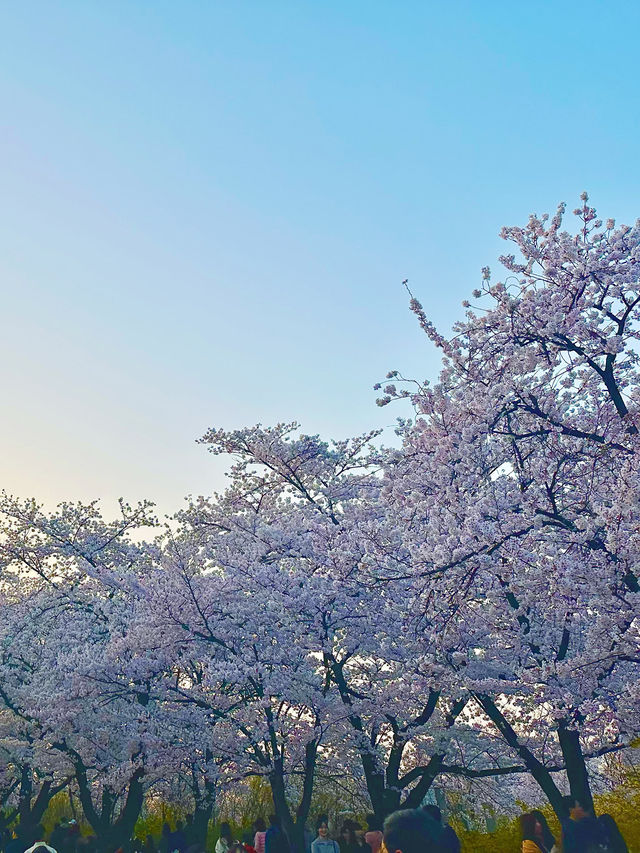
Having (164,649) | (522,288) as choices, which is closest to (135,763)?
(164,649)

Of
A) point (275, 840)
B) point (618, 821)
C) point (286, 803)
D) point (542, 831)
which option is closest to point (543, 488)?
point (542, 831)

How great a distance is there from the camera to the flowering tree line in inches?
359

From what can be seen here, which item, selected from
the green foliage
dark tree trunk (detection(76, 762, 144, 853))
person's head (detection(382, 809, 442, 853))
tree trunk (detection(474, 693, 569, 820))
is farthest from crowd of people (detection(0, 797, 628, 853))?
the green foliage

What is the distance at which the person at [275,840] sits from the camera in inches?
404

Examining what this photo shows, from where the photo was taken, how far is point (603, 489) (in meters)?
9.71

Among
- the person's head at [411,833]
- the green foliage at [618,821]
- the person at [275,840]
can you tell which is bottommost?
the green foliage at [618,821]

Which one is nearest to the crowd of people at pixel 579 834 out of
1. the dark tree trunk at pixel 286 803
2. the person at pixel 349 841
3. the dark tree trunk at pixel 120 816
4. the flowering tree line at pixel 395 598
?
the flowering tree line at pixel 395 598

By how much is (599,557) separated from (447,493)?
2.04 meters

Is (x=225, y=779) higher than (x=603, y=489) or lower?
lower

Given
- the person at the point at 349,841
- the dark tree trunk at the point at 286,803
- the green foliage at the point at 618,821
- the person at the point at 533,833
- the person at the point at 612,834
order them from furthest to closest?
the green foliage at the point at 618,821
the dark tree trunk at the point at 286,803
the person at the point at 349,841
the person at the point at 533,833
the person at the point at 612,834

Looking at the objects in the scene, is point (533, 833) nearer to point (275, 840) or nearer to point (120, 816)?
point (275, 840)

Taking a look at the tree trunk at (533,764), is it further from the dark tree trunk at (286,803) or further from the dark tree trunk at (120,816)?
the dark tree trunk at (120,816)

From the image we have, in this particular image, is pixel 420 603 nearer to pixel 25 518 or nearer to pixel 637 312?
pixel 637 312

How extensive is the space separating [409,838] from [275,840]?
7.90 meters
